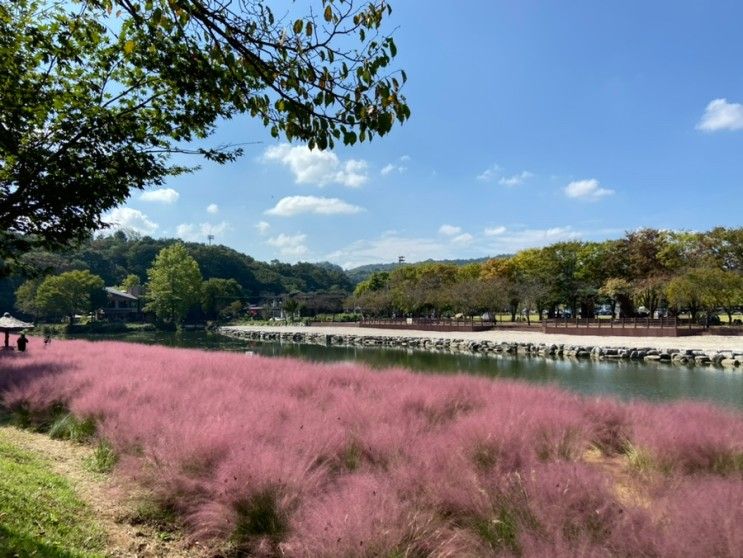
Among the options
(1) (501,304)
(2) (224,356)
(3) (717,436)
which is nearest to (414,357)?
(2) (224,356)

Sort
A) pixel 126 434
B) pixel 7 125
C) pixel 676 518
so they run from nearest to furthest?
pixel 676 518 < pixel 7 125 < pixel 126 434

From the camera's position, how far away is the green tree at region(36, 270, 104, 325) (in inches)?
2175

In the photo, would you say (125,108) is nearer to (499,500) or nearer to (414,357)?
(499,500)

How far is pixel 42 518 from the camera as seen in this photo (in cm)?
352

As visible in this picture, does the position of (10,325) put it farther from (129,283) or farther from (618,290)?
(129,283)

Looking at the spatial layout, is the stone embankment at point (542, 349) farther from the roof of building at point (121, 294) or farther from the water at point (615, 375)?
the roof of building at point (121, 294)

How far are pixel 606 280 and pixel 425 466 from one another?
45.3m

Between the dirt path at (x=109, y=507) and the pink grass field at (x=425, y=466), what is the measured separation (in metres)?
0.22

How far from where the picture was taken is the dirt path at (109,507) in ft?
11.3

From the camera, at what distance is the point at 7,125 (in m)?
3.67

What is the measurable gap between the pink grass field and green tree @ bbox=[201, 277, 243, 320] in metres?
67.9

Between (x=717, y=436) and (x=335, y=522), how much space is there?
350 centimetres

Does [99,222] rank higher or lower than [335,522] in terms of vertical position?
higher

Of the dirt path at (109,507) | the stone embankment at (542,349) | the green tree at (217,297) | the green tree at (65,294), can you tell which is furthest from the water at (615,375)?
the green tree at (217,297)
